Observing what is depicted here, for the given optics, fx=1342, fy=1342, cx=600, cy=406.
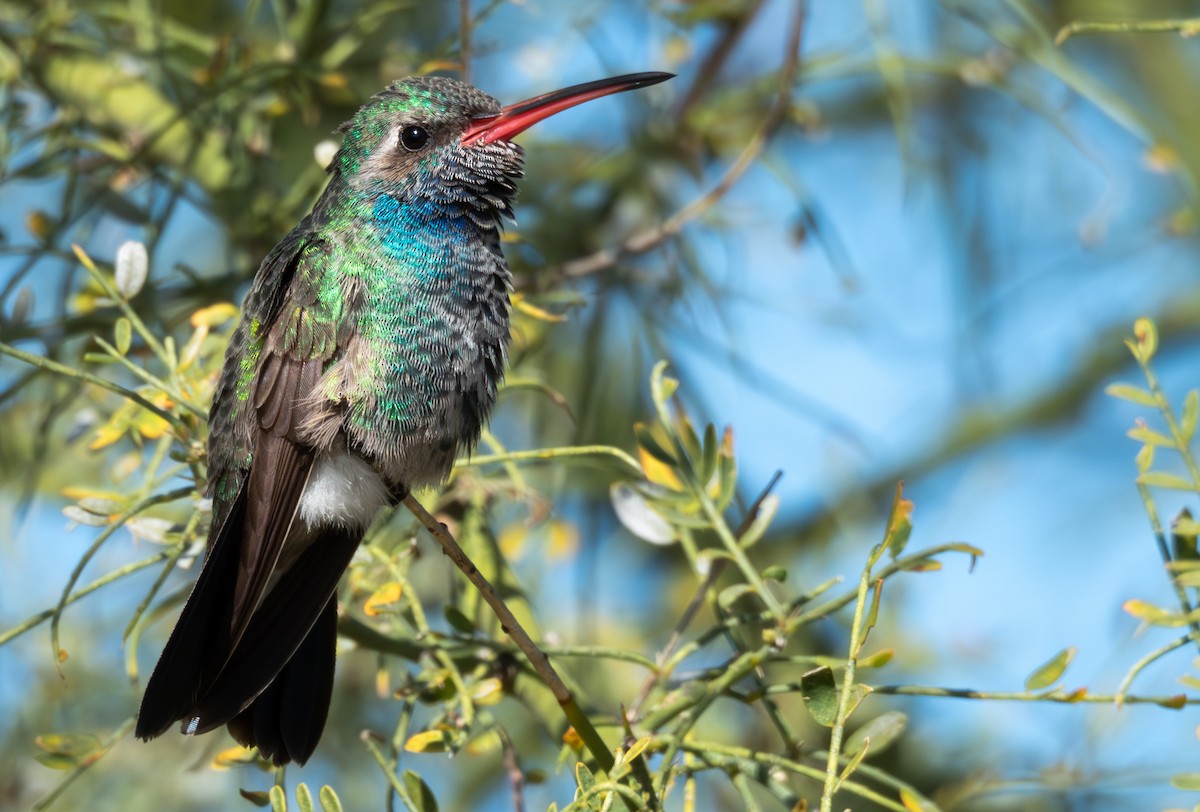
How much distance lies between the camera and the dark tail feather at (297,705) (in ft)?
6.45

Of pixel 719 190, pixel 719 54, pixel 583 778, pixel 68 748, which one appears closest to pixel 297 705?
pixel 68 748

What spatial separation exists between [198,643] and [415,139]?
102cm

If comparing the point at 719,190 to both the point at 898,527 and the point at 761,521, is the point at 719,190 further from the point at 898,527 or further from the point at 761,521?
the point at 898,527

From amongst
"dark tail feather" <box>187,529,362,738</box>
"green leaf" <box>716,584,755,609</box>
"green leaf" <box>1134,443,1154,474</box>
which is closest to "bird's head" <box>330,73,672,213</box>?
"dark tail feather" <box>187,529,362,738</box>

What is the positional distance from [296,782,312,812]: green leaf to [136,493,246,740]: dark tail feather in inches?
14.9

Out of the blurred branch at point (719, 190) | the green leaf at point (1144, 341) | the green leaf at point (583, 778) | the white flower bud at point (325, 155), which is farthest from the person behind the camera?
the blurred branch at point (719, 190)

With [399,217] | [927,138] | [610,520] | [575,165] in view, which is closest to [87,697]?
[610,520]

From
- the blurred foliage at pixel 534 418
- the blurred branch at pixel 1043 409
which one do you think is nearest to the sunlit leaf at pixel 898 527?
Answer: the blurred foliage at pixel 534 418

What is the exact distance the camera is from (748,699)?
1.67 meters

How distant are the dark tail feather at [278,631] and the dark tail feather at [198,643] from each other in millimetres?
34

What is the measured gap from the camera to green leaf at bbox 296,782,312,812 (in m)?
1.53

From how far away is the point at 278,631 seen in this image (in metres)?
2.05

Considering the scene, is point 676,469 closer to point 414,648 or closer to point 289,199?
point 414,648

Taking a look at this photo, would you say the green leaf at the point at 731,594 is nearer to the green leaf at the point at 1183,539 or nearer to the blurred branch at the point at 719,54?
the green leaf at the point at 1183,539
